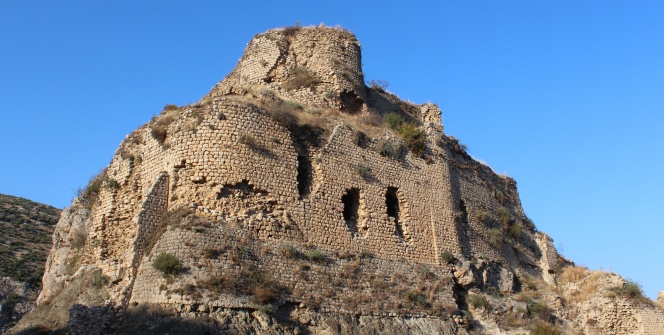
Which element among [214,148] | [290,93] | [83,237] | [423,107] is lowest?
[83,237]

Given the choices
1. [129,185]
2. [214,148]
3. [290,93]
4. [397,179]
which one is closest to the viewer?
[214,148]

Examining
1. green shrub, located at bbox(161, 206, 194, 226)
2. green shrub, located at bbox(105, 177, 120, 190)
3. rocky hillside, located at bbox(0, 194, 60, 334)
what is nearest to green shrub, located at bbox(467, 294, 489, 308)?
green shrub, located at bbox(161, 206, 194, 226)

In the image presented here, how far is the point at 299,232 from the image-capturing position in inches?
666

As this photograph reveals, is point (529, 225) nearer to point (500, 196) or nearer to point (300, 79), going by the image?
point (500, 196)

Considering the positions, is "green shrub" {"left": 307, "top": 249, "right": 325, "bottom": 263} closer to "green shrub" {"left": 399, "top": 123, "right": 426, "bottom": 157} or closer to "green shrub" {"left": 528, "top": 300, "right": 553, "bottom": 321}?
"green shrub" {"left": 399, "top": 123, "right": 426, "bottom": 157}

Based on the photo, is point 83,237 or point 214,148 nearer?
point 214,148

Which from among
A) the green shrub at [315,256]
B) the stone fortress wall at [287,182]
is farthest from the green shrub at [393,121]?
the green shrub at [315,256]

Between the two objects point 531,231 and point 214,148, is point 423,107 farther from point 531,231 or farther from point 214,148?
point 214,148

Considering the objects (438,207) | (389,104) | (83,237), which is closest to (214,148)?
(83,237)

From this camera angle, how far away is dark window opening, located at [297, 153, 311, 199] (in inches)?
703

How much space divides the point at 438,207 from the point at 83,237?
9.39 metres

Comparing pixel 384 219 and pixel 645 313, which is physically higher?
pixel 384 219

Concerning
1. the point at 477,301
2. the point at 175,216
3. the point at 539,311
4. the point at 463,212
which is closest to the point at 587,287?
the point at 539,311

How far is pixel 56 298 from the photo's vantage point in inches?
679
